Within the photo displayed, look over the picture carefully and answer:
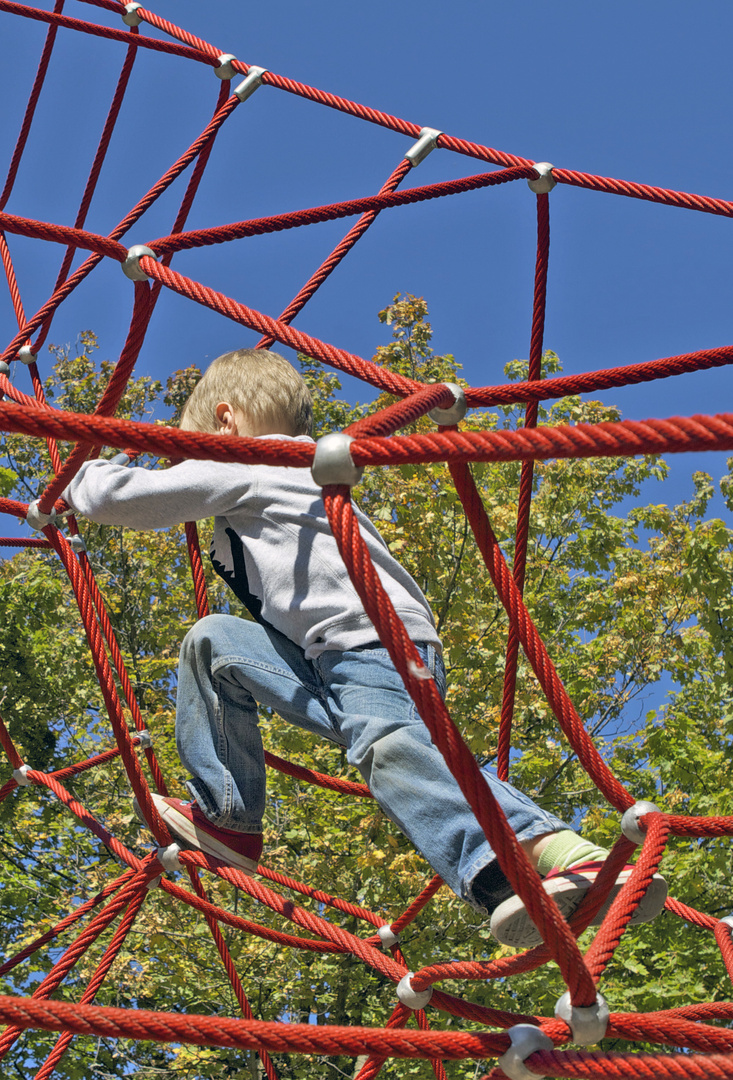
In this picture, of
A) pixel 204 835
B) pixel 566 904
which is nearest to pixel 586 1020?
pixel 566 904

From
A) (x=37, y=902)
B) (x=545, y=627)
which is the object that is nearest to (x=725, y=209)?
(x=545, y=627)

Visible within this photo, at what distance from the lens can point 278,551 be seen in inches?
92.8

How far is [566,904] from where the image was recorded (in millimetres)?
1848

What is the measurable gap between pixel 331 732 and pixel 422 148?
206cm

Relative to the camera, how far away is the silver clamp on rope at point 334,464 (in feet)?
4.92

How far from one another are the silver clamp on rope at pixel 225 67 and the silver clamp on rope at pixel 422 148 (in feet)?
2.96

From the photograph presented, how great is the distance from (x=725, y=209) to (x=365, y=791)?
234cm

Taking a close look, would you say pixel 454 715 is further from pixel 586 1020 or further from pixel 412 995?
pixel 586 1020

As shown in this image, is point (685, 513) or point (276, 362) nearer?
point (276, 362)

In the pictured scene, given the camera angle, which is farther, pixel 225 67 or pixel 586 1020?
pixel 225 67

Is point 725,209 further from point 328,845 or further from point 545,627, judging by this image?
point 545,627

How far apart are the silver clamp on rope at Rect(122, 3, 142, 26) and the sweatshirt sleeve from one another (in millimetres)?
2575

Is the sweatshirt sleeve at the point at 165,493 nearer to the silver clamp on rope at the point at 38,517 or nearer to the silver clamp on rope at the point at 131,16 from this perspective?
the silver clamp on rope at the point at 38,517

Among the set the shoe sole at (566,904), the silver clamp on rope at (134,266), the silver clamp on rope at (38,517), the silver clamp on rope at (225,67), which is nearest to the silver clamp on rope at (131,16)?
the silver clamp on rope at (225,67)
